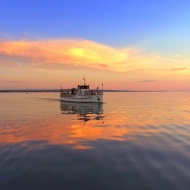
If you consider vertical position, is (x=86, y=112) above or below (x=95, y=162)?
below

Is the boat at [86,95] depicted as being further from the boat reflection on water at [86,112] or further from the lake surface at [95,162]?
the lake surface at [95,162]

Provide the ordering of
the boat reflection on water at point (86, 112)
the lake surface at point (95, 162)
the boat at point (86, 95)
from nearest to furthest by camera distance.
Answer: the lake surface at point (95, 162), the boat reflection on water at point (86, 112), the boat at point (86, 95)

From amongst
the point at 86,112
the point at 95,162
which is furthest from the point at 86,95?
the point at 95,162

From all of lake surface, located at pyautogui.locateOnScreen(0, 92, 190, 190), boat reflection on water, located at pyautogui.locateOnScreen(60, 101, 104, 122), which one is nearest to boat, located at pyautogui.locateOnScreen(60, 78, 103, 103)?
boat reflection on water, located at pyautogui.locateOnScreen(60, 101, 104, 122)

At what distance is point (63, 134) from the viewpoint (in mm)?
30000

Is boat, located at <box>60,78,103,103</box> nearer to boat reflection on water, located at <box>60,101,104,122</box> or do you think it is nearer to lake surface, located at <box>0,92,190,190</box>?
boat reflection on water, located at <box>60,101,104,122</box>

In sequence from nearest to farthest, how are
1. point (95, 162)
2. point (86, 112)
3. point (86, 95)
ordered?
point (95, 162) → point (86, 112) → point (86, 95)

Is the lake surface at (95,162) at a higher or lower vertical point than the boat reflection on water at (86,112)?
higher

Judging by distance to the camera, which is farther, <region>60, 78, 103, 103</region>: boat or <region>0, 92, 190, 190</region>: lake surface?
<region>60, 78, 103, 103</region>: boat

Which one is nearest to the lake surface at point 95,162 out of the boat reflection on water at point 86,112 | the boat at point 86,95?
the boat reflection on water at point 86,112

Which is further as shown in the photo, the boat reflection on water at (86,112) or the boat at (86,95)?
the boat at (86,95)

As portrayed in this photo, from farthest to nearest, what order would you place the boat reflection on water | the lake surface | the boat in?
the boat, the boat reflection on water, the lake surface

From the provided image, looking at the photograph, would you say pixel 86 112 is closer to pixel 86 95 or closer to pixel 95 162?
pixel 86 95

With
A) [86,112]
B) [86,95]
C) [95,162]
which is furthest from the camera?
[86,95]
